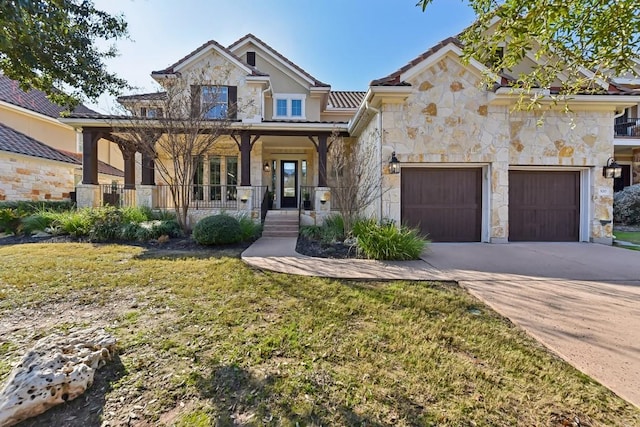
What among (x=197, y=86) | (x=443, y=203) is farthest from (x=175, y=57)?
(x=443, y=203)

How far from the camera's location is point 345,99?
1805cm

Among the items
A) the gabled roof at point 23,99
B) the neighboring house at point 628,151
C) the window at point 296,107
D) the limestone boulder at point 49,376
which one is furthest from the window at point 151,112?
the neighboring house at point 628,151

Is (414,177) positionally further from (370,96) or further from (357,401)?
(357,401)

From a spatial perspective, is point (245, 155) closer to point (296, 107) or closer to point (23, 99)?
point (296, 107)

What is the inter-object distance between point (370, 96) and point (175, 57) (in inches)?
381

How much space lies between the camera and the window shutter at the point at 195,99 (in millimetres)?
9852

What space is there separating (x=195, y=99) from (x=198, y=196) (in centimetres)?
471

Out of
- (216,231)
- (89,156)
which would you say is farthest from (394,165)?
(89,156)

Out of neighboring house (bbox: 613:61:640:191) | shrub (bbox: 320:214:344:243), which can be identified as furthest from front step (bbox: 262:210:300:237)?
neighboring house (bbox: 613:61:640:191)

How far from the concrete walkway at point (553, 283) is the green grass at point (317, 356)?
0.31 meters

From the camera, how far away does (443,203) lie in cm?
893

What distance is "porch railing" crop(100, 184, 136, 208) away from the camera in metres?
12.0

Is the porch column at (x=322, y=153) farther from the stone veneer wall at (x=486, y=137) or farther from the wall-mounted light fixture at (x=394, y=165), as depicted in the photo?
the wall-mounted light fixture at (x=394, y=165)

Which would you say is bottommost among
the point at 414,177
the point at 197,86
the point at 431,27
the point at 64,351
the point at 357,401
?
the point at 357,401
